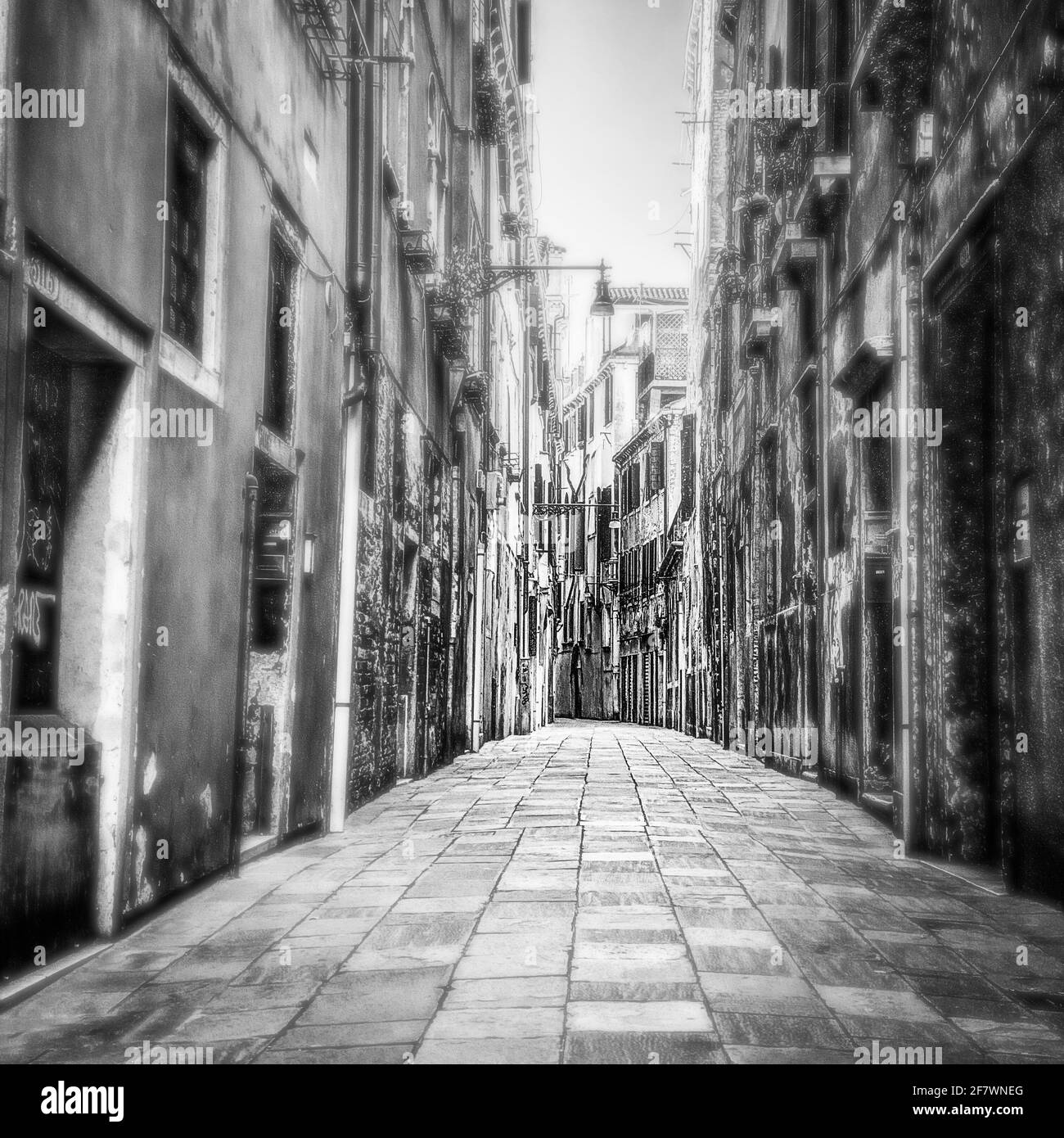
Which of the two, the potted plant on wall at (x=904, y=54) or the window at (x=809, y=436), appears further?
the window at (x=809, y=436)

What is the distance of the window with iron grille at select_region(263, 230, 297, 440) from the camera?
24.5ft

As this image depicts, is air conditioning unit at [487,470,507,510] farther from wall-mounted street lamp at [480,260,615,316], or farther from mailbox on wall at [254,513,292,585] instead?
mailbox on wall at [254,513,292,585]

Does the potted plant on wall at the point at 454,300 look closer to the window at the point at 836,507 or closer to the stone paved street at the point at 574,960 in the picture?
the window at the point at 836,507

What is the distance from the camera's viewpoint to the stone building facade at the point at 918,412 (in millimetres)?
5602

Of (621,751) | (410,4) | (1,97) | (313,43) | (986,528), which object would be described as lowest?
(621,751)

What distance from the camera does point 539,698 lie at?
32.7 meters

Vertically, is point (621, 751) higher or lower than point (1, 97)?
lower

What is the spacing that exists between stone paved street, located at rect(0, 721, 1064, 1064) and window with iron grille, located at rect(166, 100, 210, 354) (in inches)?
100

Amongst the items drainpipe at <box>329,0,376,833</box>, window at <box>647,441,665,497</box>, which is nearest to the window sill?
drainpipe at <box>329,0,376,833</box>

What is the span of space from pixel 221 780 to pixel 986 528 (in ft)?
13.6

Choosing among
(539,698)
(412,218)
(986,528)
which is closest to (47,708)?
(986,528)

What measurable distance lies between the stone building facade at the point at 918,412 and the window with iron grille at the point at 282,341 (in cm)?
358

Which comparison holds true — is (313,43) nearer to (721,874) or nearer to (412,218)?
(412,218)

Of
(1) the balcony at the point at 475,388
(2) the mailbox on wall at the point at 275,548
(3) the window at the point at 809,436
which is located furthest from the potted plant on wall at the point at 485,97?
(2) the mailbox on wall at the point at 275,548
